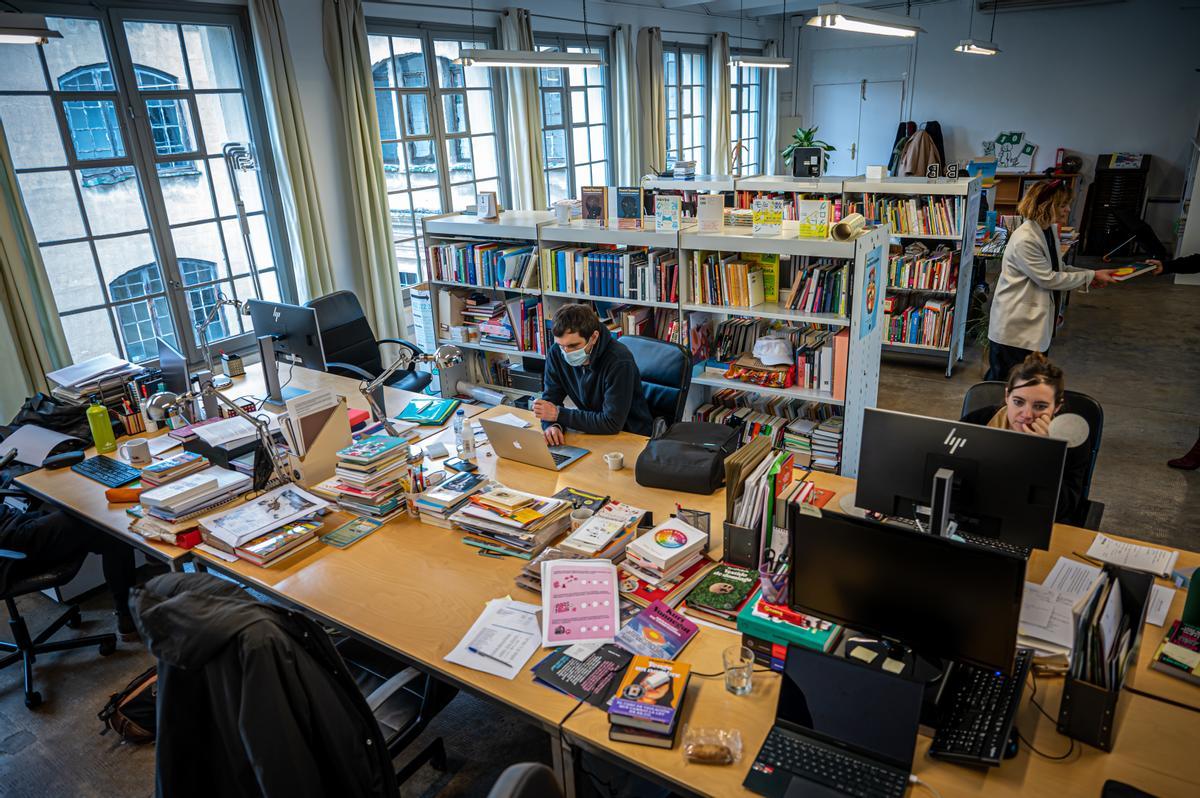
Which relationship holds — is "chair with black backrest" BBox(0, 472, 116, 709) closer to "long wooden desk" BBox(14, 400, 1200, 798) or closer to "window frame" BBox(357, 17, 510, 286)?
"long wooden desk" BBox(14, 400, 1200, 798)

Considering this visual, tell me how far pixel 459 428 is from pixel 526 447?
60cm

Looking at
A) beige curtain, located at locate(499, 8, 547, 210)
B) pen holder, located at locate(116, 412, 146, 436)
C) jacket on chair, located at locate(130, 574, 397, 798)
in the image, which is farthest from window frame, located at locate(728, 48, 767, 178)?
jacket on chair, located at locate(130, 574, 397, 798)

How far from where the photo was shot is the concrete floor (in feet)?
9.11

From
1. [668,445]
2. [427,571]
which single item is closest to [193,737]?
[427,571]

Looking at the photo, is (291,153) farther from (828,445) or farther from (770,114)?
(770,114)

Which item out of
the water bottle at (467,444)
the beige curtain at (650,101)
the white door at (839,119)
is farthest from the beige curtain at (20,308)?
the white door at (839,119)

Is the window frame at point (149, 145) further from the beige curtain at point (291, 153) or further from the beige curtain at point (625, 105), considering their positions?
the beige curtain at point (625, 105)

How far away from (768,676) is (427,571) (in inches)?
45.2

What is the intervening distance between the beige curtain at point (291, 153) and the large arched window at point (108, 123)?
557 millimetres

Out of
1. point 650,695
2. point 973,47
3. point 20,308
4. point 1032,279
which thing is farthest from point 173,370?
point 973,47

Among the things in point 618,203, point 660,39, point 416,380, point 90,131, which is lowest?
point 416,380

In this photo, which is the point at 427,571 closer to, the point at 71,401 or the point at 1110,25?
the point at 71,401

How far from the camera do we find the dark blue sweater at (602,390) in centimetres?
349

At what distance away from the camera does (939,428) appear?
2.21 meters
